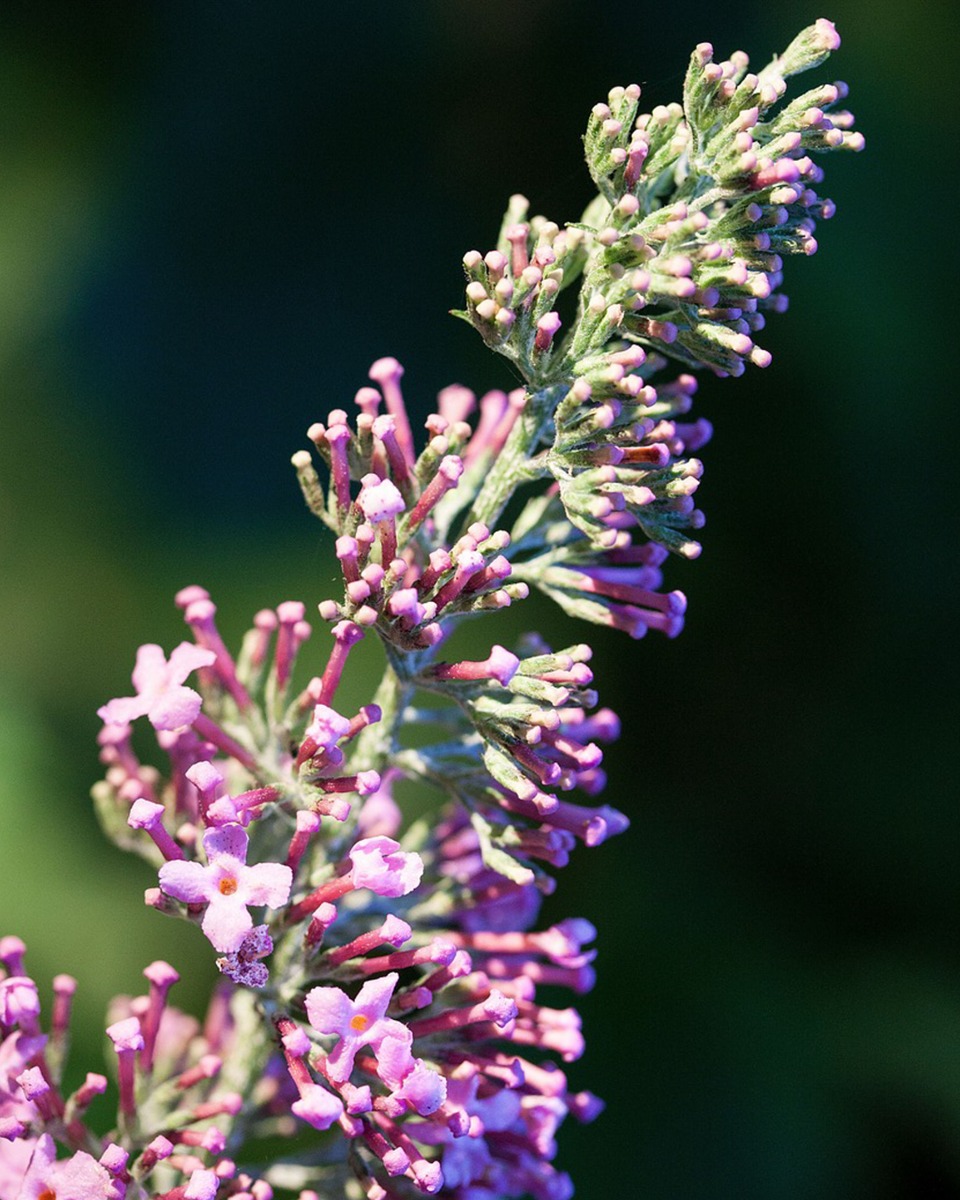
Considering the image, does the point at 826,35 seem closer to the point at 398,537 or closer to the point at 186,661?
the point at 398,537

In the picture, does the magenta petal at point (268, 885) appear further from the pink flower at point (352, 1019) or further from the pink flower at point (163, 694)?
the pink flower at point (163, 694)

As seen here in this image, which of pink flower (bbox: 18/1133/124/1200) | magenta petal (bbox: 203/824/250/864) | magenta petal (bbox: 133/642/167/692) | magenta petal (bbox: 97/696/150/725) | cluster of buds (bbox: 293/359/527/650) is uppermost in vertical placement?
cluster of buds (bbox: 293/359/527/650)

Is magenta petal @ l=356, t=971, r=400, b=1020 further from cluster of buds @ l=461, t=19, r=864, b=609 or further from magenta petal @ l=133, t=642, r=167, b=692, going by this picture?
cluster of buds @ l=461, t=19, r=864, b=609

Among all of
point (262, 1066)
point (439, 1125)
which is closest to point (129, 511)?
point (262, 1066)

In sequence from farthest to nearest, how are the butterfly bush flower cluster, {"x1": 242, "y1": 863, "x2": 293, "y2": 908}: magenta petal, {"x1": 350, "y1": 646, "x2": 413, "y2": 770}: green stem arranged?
{"x1": 350, "y1": 646, "x2": 413, "y2": 770}: green stem
the butterfly bush flower cluster
{"x1": 242, "y1": 863, "x2": 293, "y2": 908}: magenta petal

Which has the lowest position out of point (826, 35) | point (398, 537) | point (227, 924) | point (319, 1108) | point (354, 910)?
point (319, 1108)

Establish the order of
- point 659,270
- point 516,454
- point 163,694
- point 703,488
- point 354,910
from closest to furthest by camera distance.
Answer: point 659,270 → point 163,694 → point 516,454 → point 354,910 → point 703,488

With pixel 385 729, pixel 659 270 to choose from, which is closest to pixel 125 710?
pixel 385 729

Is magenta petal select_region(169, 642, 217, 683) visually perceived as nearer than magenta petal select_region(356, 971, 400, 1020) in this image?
No

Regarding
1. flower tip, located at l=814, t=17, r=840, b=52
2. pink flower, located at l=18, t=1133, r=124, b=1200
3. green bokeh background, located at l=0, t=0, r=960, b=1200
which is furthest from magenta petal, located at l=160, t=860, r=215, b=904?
Result: green bokeh background, located at l=0, t=0, r=960, b=1200
